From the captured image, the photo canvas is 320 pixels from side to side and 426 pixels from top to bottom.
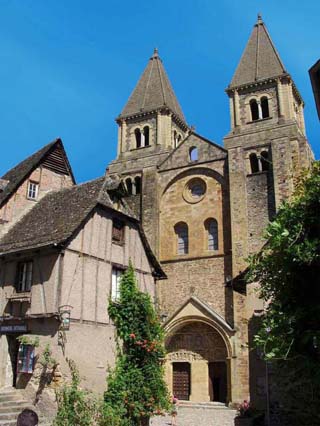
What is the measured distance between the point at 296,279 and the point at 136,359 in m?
8.79

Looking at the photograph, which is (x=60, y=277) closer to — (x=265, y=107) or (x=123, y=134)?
Result: (x=265, y=107)

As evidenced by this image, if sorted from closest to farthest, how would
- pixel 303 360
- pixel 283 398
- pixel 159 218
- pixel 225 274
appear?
1. pixel 303 360
2. pixel 283 398
3. pixel 225 274
4. pixel 159 218

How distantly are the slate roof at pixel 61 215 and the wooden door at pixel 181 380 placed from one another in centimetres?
784

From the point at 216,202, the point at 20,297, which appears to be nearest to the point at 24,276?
the point at 20,297

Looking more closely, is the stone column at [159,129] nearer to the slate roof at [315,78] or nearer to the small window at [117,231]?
the small window at [117,231]

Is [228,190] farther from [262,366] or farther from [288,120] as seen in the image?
[262,366]

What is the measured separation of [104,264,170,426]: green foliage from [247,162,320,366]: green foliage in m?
7.48

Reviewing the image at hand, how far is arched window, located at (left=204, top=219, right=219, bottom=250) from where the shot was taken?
25.8 metres

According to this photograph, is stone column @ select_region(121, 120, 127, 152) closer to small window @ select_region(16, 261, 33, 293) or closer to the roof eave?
the roof eave

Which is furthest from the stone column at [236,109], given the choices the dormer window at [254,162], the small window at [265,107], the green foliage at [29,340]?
the green foliage at [29,340]

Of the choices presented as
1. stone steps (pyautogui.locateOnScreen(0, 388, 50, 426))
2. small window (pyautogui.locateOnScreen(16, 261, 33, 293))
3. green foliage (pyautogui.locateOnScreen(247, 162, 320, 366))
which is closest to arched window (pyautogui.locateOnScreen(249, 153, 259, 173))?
small window (pyautogui.locateOnScreen(16, 261, 33, 293))

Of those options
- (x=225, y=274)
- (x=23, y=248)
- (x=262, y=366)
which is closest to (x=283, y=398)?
(x=262, y=366)

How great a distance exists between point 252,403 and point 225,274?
805 centimetres

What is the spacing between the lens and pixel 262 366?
15.3 m
